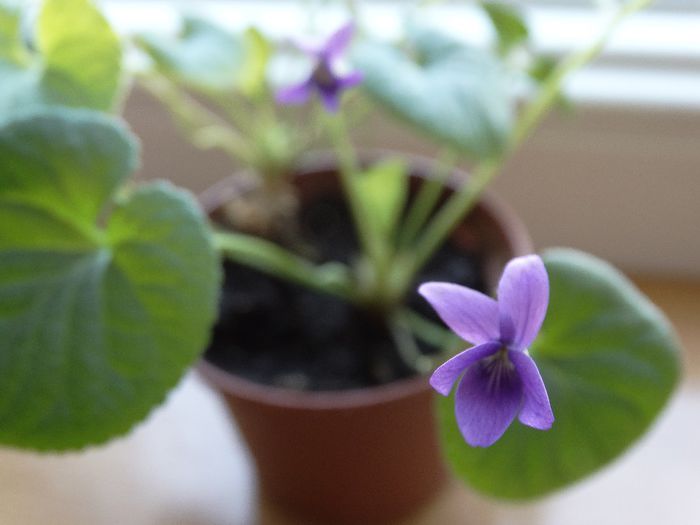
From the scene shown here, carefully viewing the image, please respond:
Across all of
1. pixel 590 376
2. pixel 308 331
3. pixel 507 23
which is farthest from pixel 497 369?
pixel 308 331

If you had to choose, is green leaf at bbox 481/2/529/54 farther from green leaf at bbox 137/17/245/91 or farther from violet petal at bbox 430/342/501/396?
violet petal at bbox 430/342/501/396

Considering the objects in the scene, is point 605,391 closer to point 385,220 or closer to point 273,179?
point 385,220

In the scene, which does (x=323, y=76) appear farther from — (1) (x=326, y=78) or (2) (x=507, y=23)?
(2) (x=507, y=23)

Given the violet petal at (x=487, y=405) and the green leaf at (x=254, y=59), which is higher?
the violet petal at (x=487, y=405)

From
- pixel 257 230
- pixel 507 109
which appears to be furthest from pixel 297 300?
pixel 507 109

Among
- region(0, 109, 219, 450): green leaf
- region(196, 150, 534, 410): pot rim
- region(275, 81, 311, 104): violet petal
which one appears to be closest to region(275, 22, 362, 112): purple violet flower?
region(275, 81, 311, 104): violet petal

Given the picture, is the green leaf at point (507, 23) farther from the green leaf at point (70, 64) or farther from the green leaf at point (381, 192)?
the green leaf at point (70, 64)

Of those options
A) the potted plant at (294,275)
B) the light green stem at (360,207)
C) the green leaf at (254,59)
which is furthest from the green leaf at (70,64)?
the light green stem at (360,207)
